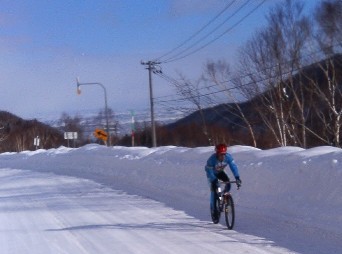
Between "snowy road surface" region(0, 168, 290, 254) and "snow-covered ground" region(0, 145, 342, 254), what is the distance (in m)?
0.02

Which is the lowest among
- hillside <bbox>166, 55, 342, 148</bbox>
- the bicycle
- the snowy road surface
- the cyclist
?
the snowy road surface

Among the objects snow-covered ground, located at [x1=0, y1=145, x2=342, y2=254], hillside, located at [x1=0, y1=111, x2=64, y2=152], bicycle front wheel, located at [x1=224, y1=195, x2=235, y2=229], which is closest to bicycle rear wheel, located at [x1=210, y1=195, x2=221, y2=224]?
snow-covered ground, located at [x1=0, y1=145, x2=342, y2=254]

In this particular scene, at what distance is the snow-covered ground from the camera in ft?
38.1

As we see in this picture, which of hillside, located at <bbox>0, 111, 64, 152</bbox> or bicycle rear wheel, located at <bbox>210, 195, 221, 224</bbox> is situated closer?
bicycle rear wheel, located at <bbox>210, 195, 221, 224</bbox>

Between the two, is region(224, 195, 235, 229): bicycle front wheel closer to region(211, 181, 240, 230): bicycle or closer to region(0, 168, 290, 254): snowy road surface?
region(211, 181, 240, 230): bicycle

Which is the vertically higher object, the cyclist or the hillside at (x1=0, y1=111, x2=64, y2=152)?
the hillside at (x1=0, y1=111, x2=64, y2=152)

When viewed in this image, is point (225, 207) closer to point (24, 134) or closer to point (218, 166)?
point (218, 166)

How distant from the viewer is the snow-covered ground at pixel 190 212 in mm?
11617

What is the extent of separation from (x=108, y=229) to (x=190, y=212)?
9.55 feet

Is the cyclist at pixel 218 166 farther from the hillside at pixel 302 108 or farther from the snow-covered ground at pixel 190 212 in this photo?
the hillside at pixel 302 108

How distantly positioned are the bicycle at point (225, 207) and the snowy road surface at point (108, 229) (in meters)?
0.19

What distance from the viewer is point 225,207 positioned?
13.4m

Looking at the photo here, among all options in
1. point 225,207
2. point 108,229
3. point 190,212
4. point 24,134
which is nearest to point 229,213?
point 225,207

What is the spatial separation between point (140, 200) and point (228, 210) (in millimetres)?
6473
